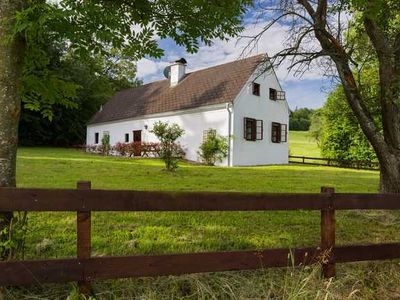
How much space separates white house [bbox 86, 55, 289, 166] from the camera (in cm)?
2438

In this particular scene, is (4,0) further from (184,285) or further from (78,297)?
(184,285)

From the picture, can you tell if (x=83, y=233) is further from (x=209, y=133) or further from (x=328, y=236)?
(x=209, y=133)

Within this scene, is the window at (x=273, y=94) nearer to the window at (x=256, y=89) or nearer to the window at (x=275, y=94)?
the window at (x=275, y=94)

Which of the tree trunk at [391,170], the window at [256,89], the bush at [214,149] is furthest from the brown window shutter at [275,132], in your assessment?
the tree trunk at [391,170]

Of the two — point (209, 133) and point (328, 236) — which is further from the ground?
point (209, 133)

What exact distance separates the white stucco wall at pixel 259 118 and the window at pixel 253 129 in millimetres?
220

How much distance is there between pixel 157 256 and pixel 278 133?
24.5 m

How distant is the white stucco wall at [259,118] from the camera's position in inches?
955

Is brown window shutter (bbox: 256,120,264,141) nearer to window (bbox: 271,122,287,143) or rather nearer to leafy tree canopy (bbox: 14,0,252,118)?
window (bbox: 271,122,287,143)

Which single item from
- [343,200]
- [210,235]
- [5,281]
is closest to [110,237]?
[210,235]

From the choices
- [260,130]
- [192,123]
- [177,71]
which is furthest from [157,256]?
[177,71]

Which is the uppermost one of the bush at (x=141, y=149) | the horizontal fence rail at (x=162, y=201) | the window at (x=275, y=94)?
the window at (x=275, y=94)

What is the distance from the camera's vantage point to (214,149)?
23781 mm

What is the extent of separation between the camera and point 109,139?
33.9 m
